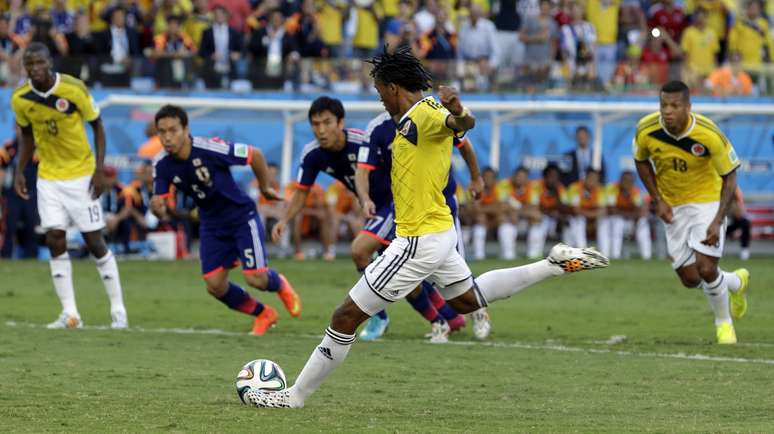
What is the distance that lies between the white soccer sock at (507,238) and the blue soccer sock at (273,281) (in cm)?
1187

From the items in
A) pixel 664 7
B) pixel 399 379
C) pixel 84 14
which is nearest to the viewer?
pixel 399 379

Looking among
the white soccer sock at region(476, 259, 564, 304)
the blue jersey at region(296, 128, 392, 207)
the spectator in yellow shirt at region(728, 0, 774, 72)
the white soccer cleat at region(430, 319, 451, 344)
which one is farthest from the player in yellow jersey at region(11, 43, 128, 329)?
the spectator in yellow shirt at region(728, 0, 774, 72)

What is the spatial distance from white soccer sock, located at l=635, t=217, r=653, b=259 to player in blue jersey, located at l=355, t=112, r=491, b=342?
12526 mm

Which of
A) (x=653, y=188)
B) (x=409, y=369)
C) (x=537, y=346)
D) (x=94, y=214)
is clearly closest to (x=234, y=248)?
(x=94, y=214)

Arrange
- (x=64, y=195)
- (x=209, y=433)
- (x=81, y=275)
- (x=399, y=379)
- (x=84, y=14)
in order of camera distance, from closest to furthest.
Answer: (x=209, y=433), (x=399, y=379), (x=64, y=195), (x=81, y=275), (x=84, y=14)

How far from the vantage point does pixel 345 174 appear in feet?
43.6

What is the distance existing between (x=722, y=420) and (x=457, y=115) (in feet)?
7.67

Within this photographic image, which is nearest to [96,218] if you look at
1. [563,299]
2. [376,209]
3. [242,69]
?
[376,209]

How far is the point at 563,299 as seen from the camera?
59.6 feet

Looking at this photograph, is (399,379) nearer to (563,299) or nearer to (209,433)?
(209,433)

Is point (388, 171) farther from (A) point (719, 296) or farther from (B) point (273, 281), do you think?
(A) point (719, 296)

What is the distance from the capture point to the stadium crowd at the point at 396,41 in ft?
81.5

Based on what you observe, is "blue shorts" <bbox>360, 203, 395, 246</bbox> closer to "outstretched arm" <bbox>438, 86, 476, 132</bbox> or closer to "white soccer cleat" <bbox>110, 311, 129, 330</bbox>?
"white soccer cleat" <bbox>110, 311, 129, 330</bbox>

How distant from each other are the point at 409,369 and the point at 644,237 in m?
15.6
